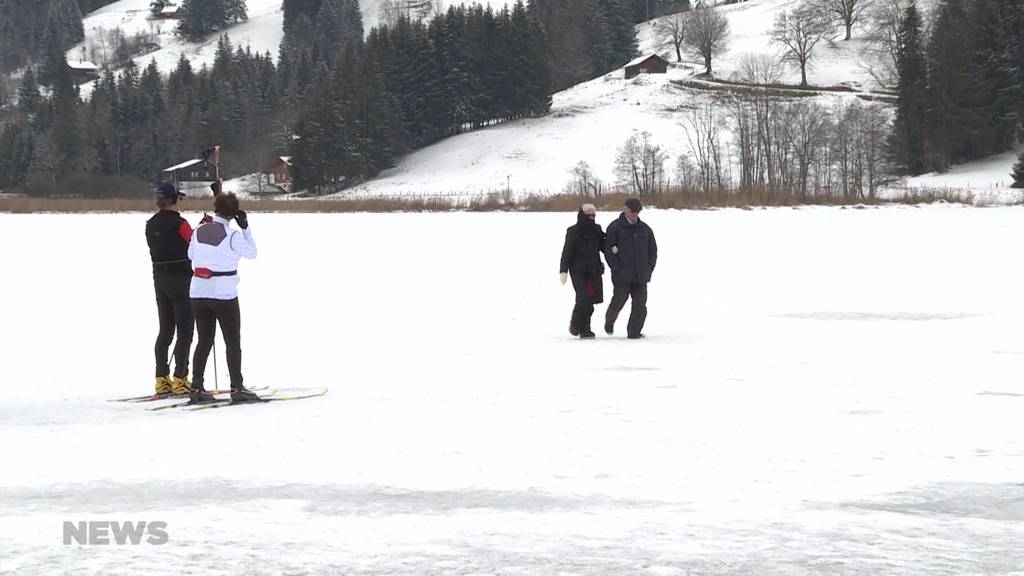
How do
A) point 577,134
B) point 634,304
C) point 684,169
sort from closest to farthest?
point 634,304
point 684,169
point 577,134

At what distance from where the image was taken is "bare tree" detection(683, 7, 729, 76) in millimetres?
101250

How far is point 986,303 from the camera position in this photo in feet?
51.7

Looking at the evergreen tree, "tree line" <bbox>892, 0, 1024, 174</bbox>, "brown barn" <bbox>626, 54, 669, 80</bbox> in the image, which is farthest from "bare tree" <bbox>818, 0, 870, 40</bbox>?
the evergreen tree

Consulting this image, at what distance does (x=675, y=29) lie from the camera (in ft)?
377

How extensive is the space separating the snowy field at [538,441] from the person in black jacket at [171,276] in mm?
709

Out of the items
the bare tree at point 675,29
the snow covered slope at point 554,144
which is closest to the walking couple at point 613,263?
the snow covered slope at point 554,144

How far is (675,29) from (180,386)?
112778mm

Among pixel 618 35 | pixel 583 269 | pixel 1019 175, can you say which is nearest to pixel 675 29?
pixel 618 35

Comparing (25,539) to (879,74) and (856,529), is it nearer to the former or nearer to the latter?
(856,529)

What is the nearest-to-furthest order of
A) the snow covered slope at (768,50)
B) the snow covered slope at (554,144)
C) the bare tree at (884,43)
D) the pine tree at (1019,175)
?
the pine tree at (1019,175) → the snow covered slope at (554,144) → the bare tree at (884,43) → the snow covered slope at (768,50)

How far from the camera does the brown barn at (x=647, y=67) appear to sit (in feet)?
343

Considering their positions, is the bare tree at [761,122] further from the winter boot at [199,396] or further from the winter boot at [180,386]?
the winter boot at [199,396]

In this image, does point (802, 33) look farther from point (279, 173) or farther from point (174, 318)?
point (174, 318)

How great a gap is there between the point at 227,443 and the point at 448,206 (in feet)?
115
